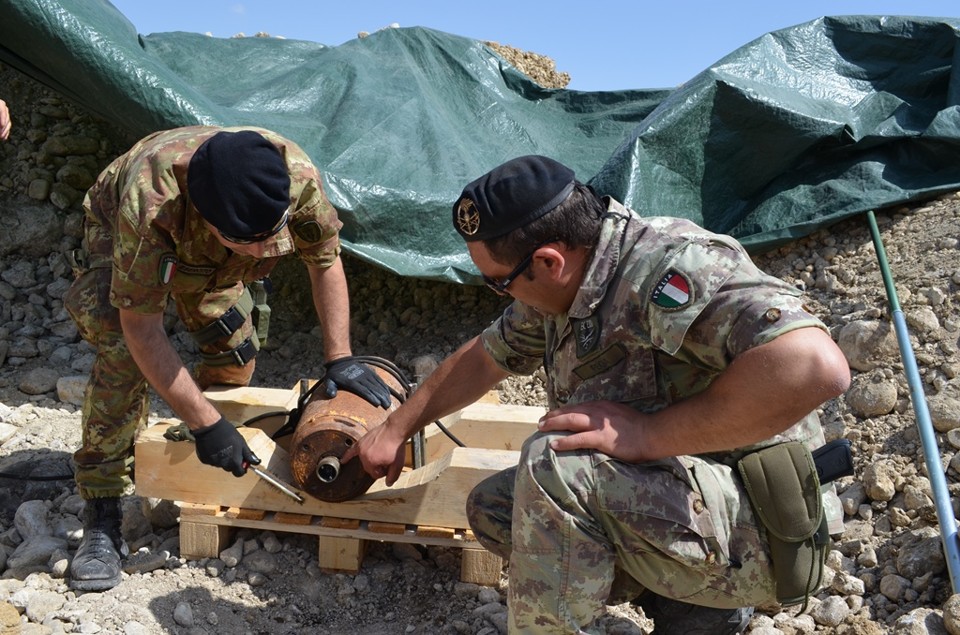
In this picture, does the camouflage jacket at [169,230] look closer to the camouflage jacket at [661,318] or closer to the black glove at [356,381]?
the black glove at [356,381]

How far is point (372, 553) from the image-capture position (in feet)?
10.4

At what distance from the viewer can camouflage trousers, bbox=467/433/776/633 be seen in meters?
2.13

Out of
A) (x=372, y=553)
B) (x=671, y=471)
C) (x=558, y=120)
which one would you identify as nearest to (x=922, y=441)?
(x=671, y=471)

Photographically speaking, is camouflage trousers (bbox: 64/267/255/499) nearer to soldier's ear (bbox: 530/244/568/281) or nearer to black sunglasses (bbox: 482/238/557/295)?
black sunglasses (bbox: 482/238/557/295)

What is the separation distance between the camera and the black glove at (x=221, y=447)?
9.04ft

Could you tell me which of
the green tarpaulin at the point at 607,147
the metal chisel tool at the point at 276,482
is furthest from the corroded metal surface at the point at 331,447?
the green tarpaulin at the point at 607,147

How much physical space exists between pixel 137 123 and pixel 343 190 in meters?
1.00

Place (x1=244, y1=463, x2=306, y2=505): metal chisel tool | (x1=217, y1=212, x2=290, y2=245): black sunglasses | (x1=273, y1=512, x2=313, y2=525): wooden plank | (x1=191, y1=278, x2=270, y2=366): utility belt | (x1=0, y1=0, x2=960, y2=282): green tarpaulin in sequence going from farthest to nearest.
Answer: (x1=0, y1=0, x2=960, y2=282): green tarpaulin < (x1=191, y1=278, x2=270, y2=366): utility belt < (x1=273, y1=512, x2=313, y2=525): wooden plank < (x1=244, y1=463, x2=306, y2=505): metal chisel tool < (x1=217, y1=212, x2=290, y2=245): black sunglasses

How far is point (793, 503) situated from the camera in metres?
2.12

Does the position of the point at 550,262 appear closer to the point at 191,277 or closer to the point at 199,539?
the point at 191,277

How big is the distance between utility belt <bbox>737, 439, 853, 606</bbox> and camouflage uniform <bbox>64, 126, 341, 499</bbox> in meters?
1.54

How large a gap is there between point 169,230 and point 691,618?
1951 mm

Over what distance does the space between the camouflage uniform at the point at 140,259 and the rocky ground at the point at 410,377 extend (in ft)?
1.29

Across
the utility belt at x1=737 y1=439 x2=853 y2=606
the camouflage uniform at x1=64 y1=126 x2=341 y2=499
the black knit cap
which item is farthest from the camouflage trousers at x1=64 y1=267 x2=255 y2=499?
the utility belt at x1=737 y1=439 x2=853 y2=606
